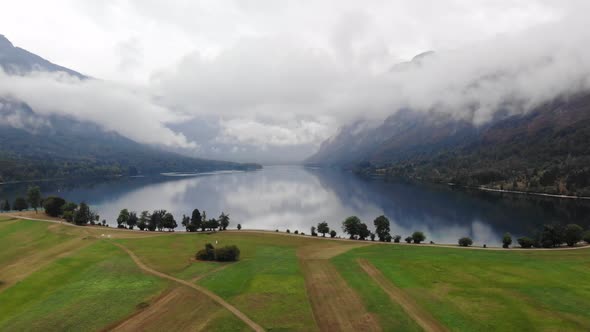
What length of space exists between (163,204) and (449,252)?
160231 millimetres

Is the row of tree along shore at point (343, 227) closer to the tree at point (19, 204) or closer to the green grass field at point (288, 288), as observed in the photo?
the tree at point (19, 204)

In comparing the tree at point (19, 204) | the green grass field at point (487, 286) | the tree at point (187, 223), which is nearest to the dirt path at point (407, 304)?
the green grass field at point (487, 286)

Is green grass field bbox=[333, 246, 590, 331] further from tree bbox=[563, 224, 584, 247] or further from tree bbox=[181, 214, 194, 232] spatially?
tree bbox=[181, 214, 194, 232]

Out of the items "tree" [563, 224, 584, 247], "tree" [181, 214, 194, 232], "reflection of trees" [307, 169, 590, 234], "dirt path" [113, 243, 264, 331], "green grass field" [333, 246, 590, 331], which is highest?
"reflection of trees" [307, 169, 590, 234]

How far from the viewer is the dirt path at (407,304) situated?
1476 inches

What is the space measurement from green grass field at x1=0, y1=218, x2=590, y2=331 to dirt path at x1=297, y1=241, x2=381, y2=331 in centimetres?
20

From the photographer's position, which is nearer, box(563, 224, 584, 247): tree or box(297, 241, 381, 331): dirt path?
box(297, 241, 381, 331): dirt path

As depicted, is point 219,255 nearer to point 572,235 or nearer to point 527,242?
point 527,242

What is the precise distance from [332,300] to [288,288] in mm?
7074

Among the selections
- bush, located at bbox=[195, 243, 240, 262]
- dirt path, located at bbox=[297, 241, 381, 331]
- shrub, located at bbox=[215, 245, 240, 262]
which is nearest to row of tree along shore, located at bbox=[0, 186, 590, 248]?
dirt path, located at bbox=[297, 241, 381, 331]

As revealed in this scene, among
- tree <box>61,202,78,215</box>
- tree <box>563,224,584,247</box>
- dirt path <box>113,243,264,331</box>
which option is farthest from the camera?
tree <box>61,202,78,215</box>

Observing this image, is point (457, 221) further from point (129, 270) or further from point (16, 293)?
point (16, 293)

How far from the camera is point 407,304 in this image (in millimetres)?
43125

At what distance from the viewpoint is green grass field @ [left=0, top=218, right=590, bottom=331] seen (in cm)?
3838
